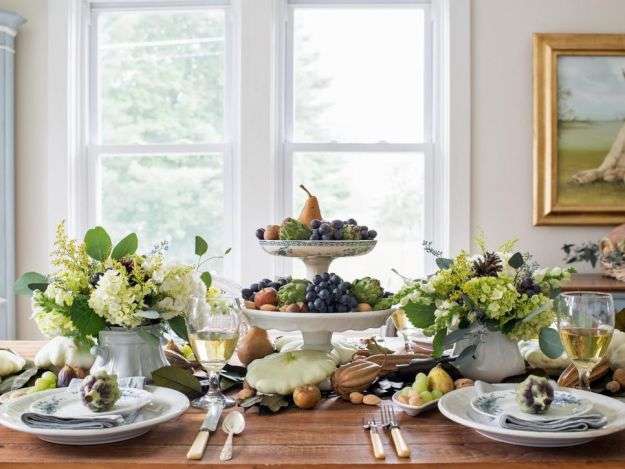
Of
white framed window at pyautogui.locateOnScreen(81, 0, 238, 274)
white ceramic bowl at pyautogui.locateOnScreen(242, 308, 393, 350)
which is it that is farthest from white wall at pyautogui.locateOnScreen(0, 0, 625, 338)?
white ceramic bowl at pyautogui.locateOnScreen(242, 308, 393, 350)

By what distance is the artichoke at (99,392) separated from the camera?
119 cm

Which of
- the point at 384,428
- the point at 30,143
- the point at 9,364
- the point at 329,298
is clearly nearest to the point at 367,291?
the point at 329,298

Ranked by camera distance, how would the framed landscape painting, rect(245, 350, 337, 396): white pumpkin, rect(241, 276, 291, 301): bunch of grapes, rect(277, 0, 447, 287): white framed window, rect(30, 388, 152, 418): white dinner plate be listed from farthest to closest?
rect(277, 0, 447, 287): white framed window → the framed landscape painting → rect(241, 276, 291, 301): bunch of grapes → rect(245, 350, 337, 396): white pumpkin → rect(30, 388, 152, 418): white dinner plate

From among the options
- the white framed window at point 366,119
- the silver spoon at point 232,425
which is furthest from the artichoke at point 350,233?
the white framed window at point 366,119

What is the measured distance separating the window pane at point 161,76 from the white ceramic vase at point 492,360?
2.48 m

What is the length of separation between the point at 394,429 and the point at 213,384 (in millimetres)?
397

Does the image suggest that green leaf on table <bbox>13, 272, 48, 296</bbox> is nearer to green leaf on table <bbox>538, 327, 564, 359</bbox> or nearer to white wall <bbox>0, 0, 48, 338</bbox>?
green leaf on table <bbox>538, 327, 564, 359</bbox>

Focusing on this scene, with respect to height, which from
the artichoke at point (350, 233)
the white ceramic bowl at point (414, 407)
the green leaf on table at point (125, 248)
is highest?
Answer: the artichoke at point (350, 233)

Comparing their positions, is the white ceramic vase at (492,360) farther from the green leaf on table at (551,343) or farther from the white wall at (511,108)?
the white wall at (511,108)

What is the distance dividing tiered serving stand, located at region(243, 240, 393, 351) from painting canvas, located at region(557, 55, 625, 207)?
217 centimetres

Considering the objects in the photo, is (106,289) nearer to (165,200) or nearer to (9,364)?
(9,364)

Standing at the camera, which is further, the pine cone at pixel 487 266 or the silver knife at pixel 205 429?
the pine cone at pixel 487 266

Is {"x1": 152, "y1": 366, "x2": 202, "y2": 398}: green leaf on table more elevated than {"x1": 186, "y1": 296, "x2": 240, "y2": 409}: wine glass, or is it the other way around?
{"x1": 186, "y1": 296, "x2": 240, "y2": 409}: wine glass

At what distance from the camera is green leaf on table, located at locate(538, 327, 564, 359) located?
1.41 meters
